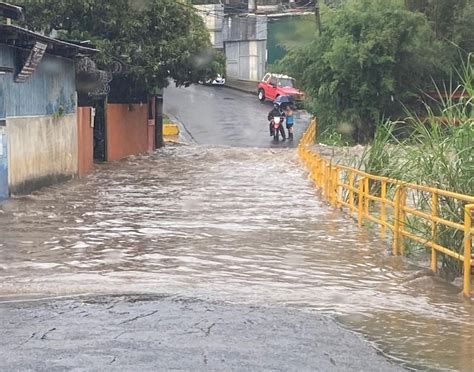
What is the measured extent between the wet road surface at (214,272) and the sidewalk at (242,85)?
34.1 meters

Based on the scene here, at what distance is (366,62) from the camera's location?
1331 inches

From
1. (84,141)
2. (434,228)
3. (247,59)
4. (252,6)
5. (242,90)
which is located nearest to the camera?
(434,228)

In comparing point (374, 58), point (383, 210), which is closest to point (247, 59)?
point (374, 58)

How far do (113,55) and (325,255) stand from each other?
55.4 ft

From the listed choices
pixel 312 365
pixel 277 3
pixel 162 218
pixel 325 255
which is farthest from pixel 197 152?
pixel 277 3

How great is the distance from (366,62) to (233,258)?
78.3 ft

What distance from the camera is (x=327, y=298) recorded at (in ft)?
29.1

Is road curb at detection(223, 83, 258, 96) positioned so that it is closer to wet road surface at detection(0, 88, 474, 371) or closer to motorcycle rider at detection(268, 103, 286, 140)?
motorcycle rider at detection(268, 103, 286, 140)

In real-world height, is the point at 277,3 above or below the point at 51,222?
above

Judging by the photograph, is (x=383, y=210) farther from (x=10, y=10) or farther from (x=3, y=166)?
(x=10, y=10)

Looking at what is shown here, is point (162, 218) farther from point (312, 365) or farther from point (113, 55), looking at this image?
point (113, 55)

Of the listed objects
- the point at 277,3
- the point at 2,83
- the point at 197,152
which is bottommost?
the point at 197,152

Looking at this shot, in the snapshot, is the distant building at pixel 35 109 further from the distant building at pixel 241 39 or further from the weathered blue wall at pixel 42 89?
the distant building at pixel 241 39

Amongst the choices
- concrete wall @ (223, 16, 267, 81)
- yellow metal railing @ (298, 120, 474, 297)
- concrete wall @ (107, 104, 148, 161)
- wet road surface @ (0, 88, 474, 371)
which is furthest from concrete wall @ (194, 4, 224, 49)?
yellow metal railing @ (298, 120, 474, 297)
